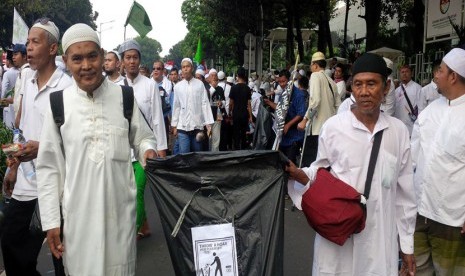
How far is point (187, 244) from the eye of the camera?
2.96 metres

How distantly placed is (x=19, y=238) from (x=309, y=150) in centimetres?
483

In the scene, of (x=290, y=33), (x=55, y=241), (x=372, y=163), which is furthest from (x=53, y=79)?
(x=290, y=33)

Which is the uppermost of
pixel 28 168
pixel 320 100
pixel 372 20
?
pixel 372 20

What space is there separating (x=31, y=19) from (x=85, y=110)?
4063cm

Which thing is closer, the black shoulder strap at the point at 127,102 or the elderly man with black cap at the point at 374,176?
the elderly man with black cap at the point at 374,176

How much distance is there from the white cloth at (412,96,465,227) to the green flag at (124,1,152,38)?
6969mm


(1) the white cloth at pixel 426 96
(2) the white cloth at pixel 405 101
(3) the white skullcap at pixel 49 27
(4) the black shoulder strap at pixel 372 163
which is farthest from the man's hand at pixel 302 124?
(4) the black shoulder strap at pixel 372 163

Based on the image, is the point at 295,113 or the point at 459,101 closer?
the point at 459,101

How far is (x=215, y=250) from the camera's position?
2.93 meters

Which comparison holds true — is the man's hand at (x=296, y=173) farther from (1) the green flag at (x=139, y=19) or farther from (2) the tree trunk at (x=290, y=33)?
(2) the tree trunk at (x=290, y=33)

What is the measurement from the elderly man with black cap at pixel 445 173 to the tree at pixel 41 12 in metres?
13.2

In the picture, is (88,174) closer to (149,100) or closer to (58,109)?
(58,109)

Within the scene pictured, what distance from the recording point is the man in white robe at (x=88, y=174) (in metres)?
2.76

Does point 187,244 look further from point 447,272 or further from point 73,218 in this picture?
point 447,272
